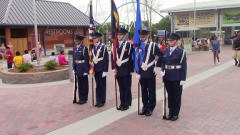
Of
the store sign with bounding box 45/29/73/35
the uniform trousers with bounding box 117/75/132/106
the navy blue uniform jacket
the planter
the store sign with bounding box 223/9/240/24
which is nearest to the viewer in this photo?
the navy blue uniform jacket

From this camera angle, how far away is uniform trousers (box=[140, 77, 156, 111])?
17.5 feet

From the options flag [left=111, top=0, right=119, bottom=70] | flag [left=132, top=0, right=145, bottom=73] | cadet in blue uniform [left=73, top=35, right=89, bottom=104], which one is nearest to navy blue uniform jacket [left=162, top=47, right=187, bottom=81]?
flag [left=132, top=0, right=145, bottom=73]

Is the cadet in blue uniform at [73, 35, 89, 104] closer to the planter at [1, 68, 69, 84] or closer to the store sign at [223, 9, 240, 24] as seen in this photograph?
the planter at [1, 68, 69, 84]

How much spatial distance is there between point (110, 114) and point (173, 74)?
1708mm

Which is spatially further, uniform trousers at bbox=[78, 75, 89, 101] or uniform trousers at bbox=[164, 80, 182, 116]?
uniform trousers at bbox=[78, 75, 89, 101]

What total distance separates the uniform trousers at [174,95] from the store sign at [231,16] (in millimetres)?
27712

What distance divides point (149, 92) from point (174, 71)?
769 mm

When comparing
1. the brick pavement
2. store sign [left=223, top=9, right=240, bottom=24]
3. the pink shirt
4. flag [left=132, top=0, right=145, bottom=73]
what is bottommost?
the brick pavement

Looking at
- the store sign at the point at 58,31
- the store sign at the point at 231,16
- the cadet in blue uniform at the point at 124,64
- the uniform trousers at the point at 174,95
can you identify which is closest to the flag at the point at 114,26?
the cadet in blue uniform at the point at 124,64

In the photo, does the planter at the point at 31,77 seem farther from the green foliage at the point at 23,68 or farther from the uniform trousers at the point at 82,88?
the uniform trousers at the point at 82,88

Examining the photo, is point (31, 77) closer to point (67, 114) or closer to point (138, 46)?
point (67, 114)

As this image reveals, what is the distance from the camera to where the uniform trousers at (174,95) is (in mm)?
5051

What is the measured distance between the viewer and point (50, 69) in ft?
34.2

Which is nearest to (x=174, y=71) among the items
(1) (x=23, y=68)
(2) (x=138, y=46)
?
(2) (x=138, y=46)
